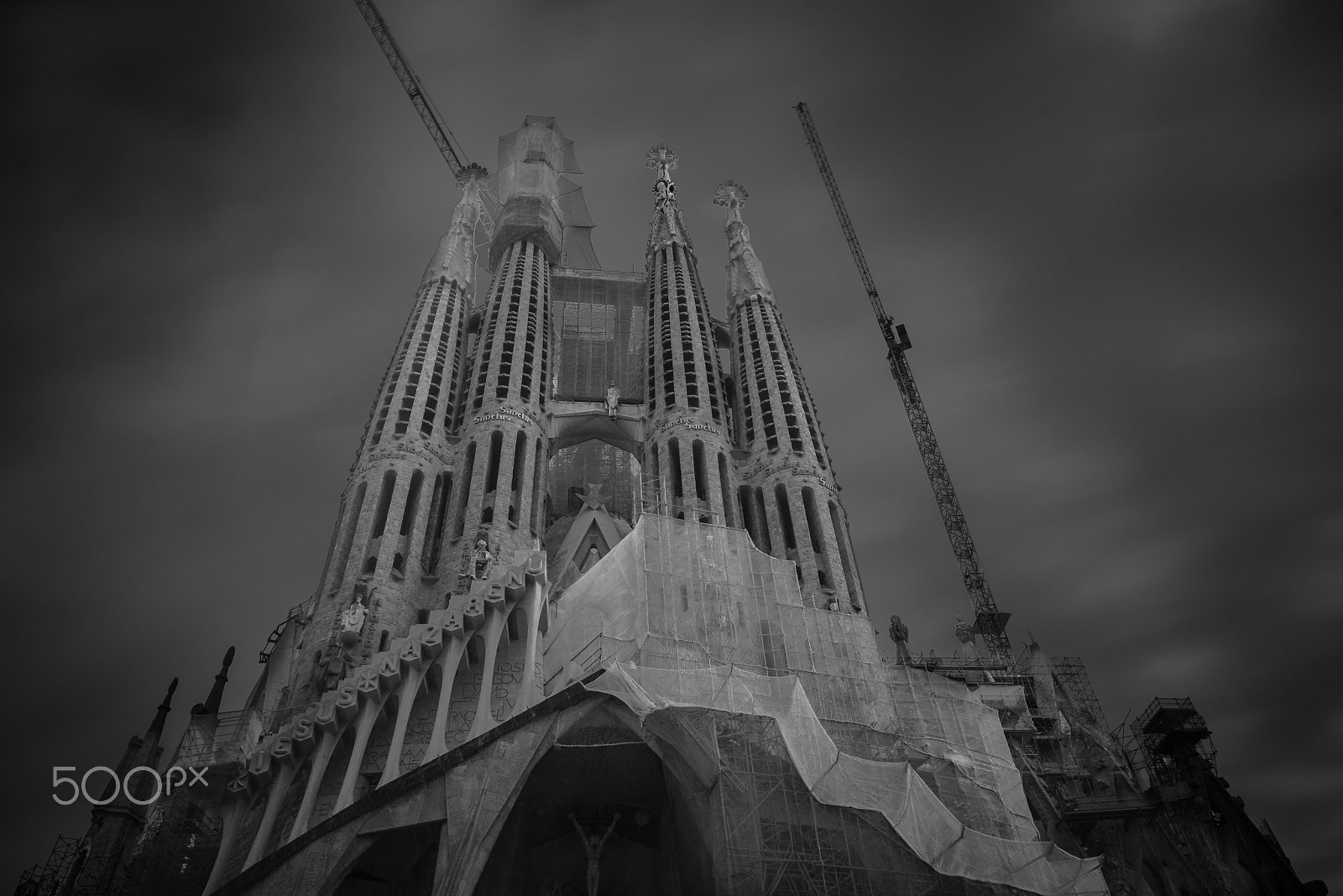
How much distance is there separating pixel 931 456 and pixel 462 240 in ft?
130

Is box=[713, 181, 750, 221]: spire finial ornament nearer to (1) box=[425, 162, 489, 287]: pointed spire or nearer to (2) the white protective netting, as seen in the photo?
(1) box=[425, 162, 489, 287]: pointed spire

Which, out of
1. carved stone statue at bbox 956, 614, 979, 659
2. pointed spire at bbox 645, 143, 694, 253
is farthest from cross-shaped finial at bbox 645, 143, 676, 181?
carved stone statue at bbox 956, 614, 979, 659

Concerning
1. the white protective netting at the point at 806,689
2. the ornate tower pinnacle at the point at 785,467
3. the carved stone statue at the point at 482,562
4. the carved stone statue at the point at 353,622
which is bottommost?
the white protective netting at the point at 806,689

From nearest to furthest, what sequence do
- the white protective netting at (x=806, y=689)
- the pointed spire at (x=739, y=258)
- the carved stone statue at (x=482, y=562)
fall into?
Answer: the white protective netting at (x=806, y=689)
the carved stone statue at (x=482, y=562)
the pointed spire at (x=739, y=258)

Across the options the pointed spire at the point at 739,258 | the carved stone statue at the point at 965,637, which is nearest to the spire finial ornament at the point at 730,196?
the pointed spire at the point at 739,258

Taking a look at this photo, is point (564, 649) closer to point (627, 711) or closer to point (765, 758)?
point (627, 711)

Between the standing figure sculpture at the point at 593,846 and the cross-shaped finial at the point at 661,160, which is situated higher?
the cross-shaped finial at the point at 661,160

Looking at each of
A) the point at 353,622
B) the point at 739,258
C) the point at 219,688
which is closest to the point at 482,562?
the point at 353,622

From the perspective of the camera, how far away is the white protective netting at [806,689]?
89.7 ft

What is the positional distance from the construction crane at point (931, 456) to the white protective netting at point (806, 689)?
24.0 meters

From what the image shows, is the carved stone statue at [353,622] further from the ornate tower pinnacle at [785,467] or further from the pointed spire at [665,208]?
the pointed spire at [665,208]

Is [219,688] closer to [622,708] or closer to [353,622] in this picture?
[353,622]

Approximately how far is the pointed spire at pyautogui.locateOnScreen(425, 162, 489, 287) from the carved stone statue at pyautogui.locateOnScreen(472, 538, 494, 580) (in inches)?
933

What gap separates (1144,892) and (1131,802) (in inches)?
135
